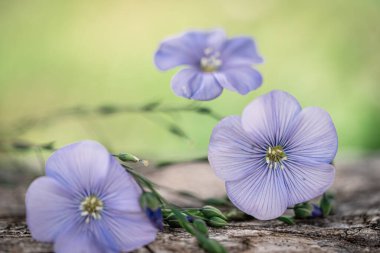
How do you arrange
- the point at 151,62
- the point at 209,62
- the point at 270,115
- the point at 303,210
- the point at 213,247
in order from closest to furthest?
1. the point at 213,247
2. the point at 270,115
3. the point at 303,210
4. the point at 209,62
5. the point at 151,62

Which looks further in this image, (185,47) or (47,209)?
(185,47)

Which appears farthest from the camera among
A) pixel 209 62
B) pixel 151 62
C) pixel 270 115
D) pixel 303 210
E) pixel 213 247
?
pixel 151 62

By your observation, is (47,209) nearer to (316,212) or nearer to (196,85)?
(196,85)

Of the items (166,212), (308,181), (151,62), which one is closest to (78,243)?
(166,212)

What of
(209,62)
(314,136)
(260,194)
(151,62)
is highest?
(151,62)

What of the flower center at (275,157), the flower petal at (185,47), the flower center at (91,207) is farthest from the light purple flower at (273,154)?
the flower petal at (185,47)

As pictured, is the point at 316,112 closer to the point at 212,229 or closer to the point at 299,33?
the point at 212,229

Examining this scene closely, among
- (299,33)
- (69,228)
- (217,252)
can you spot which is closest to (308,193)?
(217,252)
